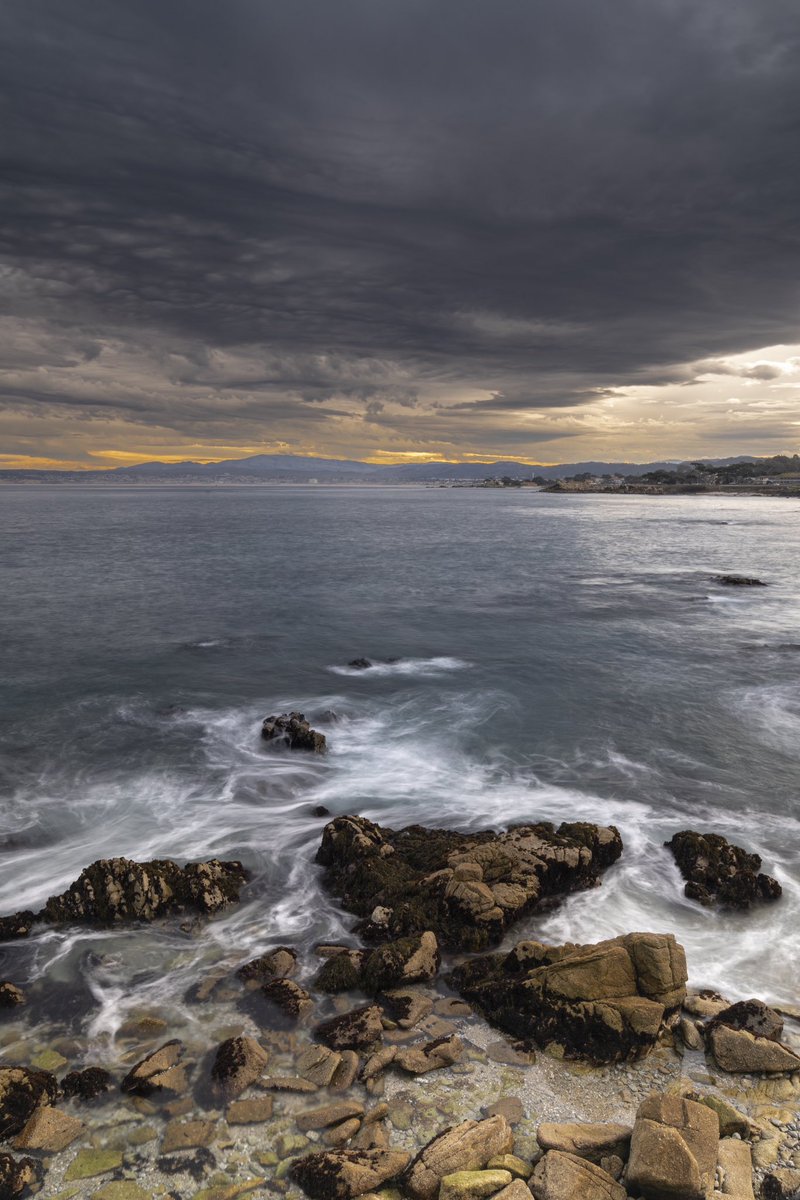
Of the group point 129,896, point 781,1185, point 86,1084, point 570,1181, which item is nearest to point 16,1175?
point 86,1084

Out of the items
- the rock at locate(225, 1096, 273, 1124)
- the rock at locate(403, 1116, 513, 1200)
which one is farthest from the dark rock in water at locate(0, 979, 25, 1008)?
the rock at locate(403, 1116, 513, 1200)

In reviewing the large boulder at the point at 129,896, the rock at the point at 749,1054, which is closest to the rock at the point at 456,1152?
the rock at the point at 749,1054

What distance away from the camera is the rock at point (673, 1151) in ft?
23.9

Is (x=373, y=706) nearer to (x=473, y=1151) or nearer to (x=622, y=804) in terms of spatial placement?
(x=622, y=804)

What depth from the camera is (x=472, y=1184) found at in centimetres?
746

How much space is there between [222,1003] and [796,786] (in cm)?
1815

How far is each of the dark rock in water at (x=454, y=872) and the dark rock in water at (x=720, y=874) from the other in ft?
5.61

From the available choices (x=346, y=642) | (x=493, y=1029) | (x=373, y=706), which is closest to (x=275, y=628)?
(x=346, y=642)

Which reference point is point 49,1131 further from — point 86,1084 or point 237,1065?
point 237,1065

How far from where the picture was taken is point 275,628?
139ft

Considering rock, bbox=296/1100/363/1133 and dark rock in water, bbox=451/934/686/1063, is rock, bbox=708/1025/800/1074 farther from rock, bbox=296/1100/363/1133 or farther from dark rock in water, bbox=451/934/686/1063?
rock, bbox=296/1100/363/1133

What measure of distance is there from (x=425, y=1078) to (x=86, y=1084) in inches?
192

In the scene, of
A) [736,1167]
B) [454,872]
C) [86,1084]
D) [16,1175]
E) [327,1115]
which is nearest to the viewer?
[736,1167]

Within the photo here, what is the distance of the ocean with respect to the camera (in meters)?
13.4
